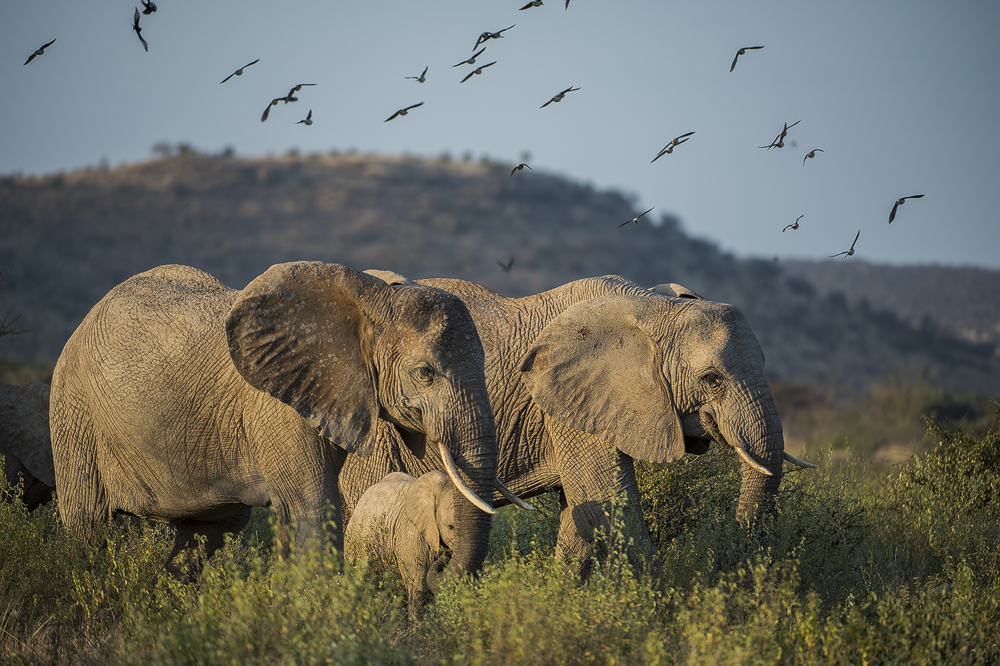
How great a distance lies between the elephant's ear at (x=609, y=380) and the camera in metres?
6.10

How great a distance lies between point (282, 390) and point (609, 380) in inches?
88.0

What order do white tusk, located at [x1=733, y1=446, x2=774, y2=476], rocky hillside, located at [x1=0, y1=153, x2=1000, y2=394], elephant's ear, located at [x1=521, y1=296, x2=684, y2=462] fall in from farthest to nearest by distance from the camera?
rocky hillside, located at [x1=0, y1=153, x2=1000, y2=394] → elephant's ear, located at [x1=521, y1=296, x2=684, y2=462] → white tusk, located at [x1=733, y1=446, x2=774, y2=476]

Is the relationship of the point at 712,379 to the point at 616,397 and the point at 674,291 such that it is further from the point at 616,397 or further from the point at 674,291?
the point at 674,291

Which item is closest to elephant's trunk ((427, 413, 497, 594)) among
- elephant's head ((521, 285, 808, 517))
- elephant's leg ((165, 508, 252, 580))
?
elephant's head ((521, 285, 808, 517))

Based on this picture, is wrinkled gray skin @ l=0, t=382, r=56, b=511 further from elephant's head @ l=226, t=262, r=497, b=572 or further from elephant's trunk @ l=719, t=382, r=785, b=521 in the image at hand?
elephant's trunk @ l=719, t=382, r=785, b=521

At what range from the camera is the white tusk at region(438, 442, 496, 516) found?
4.78 metres

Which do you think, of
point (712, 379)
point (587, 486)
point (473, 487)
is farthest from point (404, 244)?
point (473, 487)

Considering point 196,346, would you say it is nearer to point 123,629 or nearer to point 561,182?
point 123,629

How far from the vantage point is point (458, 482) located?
192 inches

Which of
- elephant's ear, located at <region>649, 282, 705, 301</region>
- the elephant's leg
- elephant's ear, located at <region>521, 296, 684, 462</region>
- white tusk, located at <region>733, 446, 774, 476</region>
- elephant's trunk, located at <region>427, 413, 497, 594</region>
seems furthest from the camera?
elephant's ear, located at <region>649, 282, 705, 301</region>

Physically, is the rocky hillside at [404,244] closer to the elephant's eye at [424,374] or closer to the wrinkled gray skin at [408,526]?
the wrinkled gray skin at [408,526]

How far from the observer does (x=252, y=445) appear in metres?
5.37

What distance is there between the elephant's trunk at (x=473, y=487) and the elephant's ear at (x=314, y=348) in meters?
0.53

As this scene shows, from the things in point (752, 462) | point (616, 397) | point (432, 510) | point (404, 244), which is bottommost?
point (404, 244)
